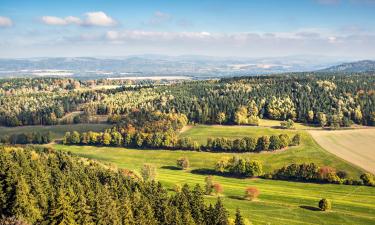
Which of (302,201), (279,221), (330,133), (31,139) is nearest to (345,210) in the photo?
(302,201)

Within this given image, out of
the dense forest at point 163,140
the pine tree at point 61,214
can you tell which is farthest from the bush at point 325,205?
the pine tree at point 61,214

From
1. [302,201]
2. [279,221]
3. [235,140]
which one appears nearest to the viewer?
[279,221]

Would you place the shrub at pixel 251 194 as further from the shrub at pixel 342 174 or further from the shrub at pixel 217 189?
the shrub at pixel 342 174

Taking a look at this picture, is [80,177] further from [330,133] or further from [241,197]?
[330,133]

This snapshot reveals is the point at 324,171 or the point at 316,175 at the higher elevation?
the point at 324,171

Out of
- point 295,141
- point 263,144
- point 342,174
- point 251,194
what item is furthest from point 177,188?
point 295,141

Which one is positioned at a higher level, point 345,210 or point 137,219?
point 137,219

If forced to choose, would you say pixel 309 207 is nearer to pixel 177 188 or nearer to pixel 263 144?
pixel 177 188
